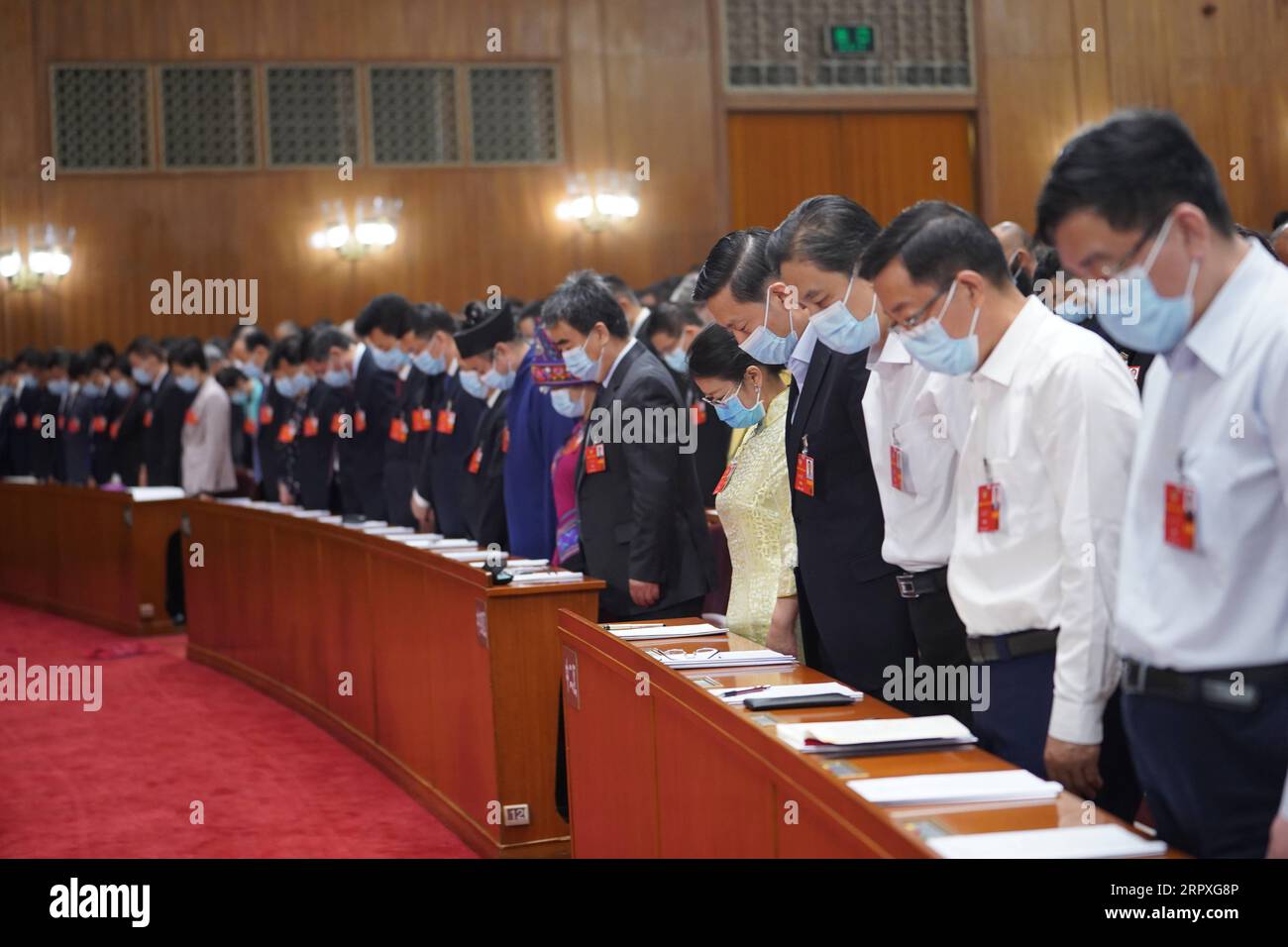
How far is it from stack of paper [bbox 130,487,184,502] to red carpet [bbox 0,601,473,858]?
115 centimetres

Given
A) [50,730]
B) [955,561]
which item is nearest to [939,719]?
[955,561]

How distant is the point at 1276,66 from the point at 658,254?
5476 millimetres

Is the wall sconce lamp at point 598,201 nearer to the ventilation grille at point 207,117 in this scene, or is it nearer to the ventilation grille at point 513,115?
the ventilation grille at point 513,115

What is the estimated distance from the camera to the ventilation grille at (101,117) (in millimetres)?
11219

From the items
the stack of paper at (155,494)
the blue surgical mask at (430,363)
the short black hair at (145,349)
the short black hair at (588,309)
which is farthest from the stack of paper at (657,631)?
the short black hair at (145,349)

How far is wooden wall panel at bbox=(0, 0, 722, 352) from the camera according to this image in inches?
441

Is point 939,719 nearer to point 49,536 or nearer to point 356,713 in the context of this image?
point 356,713

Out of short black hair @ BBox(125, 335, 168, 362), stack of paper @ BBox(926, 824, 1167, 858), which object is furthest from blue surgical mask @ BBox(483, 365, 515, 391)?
short black hair @ BBox(125, 335, 168, 362)

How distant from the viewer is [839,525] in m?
2.93

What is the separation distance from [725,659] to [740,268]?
875mm

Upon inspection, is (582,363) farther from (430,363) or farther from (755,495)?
(430,363)

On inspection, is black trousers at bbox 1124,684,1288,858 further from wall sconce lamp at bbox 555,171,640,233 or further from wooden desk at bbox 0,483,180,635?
wall sconce lamp at bbox 555,171,640,233

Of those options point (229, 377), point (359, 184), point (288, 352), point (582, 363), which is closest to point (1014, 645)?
point (582, 363)

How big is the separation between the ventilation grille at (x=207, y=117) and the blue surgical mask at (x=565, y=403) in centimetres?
778
